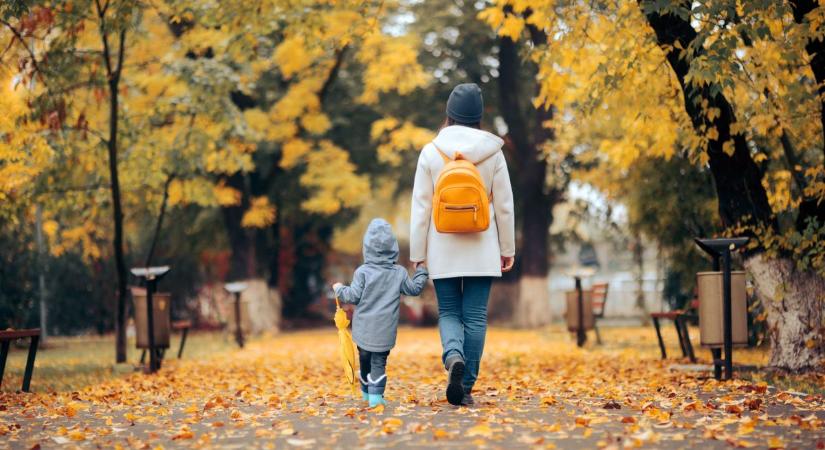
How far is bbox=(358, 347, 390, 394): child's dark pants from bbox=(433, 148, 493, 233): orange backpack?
1030 millimetres

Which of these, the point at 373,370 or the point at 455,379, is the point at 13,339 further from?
the point at 455,379

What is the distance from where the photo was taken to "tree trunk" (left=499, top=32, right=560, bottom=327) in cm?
2859

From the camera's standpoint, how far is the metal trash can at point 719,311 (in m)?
10.0

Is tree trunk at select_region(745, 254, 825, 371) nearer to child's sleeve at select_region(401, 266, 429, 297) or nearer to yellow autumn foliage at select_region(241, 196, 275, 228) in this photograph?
child's sleeve at select_region(401, 266, 429, 297)

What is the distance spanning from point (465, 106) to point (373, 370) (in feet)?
6.61

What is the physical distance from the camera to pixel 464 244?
7734mm

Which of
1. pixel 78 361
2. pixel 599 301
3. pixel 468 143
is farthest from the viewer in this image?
pixel 599 301

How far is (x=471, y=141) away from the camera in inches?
308

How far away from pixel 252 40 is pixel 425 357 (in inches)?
199

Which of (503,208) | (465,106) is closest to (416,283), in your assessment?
(503,208)

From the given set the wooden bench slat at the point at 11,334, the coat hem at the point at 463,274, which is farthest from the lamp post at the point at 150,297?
the coat hem at the point at 463,274

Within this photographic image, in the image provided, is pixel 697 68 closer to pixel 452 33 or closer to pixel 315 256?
pixel 452 33

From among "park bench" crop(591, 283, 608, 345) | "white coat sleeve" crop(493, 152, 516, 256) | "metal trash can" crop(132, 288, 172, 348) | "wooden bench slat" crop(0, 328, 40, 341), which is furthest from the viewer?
"park bench" crop(591, 283, 608, 345)

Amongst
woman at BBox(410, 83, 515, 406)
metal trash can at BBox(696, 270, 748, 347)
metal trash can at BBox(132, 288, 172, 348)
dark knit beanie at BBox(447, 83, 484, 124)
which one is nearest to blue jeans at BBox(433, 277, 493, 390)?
woman at BBox(410, 83, 515, 406)
